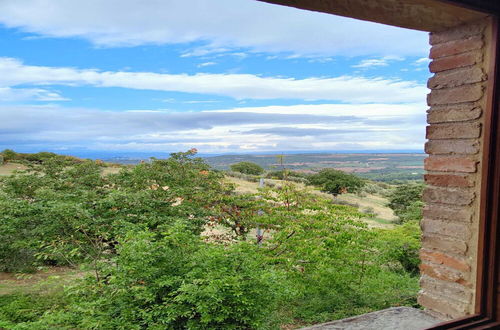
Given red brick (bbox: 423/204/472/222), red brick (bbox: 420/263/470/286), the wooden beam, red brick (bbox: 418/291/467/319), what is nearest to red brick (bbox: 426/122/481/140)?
red brick (bbox: 423/204/472/222)

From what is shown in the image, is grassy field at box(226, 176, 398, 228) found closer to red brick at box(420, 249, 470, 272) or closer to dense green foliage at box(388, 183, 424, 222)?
dense green foliage at box(388, 183, 424, 222)

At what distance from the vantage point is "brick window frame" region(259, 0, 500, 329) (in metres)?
1.31

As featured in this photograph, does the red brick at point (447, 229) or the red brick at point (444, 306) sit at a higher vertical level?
the red brick at point (447, 229)

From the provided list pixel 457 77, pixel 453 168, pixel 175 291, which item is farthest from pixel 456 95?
pixel 175 291

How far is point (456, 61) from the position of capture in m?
1.52

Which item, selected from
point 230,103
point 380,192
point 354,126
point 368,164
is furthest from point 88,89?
point 380,192

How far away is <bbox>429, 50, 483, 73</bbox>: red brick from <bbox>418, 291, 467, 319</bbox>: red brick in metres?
0.93

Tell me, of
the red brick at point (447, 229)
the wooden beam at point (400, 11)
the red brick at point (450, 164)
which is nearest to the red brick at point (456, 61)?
the wooden beam at point (400, 11)

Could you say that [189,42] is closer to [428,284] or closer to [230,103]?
[230,103]

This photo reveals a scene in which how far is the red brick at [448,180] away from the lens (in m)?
1.48

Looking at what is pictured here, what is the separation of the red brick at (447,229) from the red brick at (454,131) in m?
0.34

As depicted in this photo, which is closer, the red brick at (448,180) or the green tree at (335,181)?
the red brick at (448,180)

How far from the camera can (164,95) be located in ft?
19.4

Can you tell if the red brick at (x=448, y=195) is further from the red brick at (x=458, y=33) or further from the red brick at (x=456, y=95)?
the red brick at (x=458, y=33)
